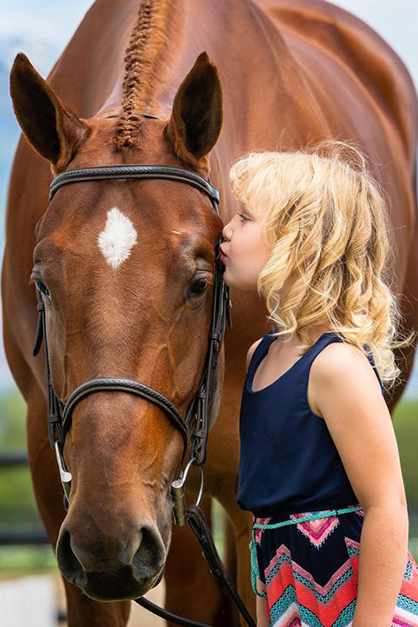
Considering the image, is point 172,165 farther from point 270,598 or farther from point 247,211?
point 270,598

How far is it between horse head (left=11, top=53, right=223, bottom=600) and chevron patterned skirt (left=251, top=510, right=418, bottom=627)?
24cm

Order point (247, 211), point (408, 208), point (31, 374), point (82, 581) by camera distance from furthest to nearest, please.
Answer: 1. point (408, 208)
2. point (31, 374)
3. point (247, 211)
4. point (82, 581)

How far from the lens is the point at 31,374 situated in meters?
3.81

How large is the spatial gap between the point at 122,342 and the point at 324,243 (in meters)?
0.46

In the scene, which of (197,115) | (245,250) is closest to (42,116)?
(197,115)

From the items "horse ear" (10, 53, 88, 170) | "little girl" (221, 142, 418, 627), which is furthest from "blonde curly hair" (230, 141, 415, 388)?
"horse ear" (10, 53, 88, 170)

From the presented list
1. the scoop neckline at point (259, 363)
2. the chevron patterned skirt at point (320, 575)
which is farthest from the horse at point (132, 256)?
the chevron patterned skirt at point (320, 575)

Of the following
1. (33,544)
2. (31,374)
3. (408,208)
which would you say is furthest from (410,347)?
(33,544)

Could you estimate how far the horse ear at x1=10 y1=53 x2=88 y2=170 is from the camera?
8.25ft

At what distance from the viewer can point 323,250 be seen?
2.29 meters

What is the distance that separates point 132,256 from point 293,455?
1.68 ft

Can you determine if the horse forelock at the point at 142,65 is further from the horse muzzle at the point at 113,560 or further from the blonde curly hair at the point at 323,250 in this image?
the horse muzzle at the point at 113,560

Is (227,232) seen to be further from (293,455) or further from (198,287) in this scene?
(293,455)

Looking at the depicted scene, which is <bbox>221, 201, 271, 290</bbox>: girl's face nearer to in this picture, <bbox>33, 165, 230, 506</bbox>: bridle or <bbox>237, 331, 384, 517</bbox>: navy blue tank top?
<bbox>33, 165, 230, 506</bbox>: bridle
